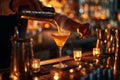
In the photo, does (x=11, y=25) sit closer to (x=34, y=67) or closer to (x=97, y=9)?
(x=34, y=67)

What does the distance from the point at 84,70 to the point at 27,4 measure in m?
0.54

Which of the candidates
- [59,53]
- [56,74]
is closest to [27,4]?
[59,53]

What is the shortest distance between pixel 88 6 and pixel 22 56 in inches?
545

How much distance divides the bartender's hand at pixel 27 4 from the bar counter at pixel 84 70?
1.16 feet

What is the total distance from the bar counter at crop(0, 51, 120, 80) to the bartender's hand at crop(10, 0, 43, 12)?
35 centimetres

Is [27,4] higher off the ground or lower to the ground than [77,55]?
higher

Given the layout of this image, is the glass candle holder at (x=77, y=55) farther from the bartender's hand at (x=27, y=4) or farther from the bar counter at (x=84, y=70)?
the bartender's hand at (x=27, y=4)

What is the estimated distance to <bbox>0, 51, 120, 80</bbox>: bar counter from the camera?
1504 mm

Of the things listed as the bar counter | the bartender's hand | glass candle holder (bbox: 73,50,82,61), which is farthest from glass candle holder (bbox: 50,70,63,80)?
the bartender's hand

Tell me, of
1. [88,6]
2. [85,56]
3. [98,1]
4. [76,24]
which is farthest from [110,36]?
[98,1]

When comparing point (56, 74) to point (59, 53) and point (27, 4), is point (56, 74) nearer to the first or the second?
point (59, 53)

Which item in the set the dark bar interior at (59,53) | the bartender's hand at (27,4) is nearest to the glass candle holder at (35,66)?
the dark bar interior at (59,53)

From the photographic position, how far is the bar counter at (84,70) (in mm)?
1504

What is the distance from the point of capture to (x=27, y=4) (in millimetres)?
1792
